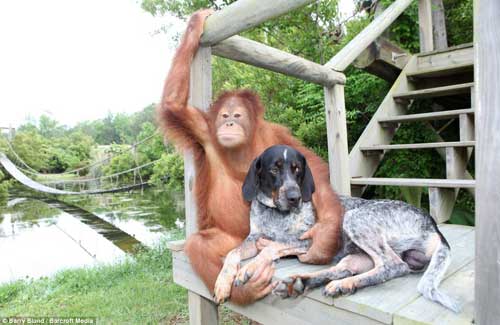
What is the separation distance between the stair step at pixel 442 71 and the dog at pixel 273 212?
2.71m

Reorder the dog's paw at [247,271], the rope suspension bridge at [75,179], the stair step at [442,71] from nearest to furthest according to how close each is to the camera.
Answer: the dog's paw at [247,271] → the stair step at [442,71] → the rope suspension bridge at [75,179]

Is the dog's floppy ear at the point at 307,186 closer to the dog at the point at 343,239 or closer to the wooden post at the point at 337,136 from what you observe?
the dog at the point at 343,239

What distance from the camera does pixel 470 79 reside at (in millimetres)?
3984

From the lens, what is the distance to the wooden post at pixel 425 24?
4078mm

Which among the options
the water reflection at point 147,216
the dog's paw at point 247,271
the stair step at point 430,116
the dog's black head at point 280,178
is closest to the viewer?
the dog's paw at point 247,271

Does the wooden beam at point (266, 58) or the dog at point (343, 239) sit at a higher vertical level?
the wooden beam at point (266, 58)

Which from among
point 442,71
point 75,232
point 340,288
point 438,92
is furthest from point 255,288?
point 75,232

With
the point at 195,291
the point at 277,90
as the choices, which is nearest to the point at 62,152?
the point at 277,90

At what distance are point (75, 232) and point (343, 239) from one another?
389 inches

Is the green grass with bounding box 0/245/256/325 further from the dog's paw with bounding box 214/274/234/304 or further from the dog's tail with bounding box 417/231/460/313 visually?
the dog's tail with bounding box 417/231/460/313

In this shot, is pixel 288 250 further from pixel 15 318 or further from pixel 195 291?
pixel 15 318

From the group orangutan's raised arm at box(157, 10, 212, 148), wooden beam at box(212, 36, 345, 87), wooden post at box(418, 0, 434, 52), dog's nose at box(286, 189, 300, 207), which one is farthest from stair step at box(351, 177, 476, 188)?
wooden post at box(418, 0, 434, 52)

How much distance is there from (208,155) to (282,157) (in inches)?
15.8

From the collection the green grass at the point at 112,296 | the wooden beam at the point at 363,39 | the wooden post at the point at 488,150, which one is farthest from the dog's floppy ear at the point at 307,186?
the green grass at the point at 112,296
